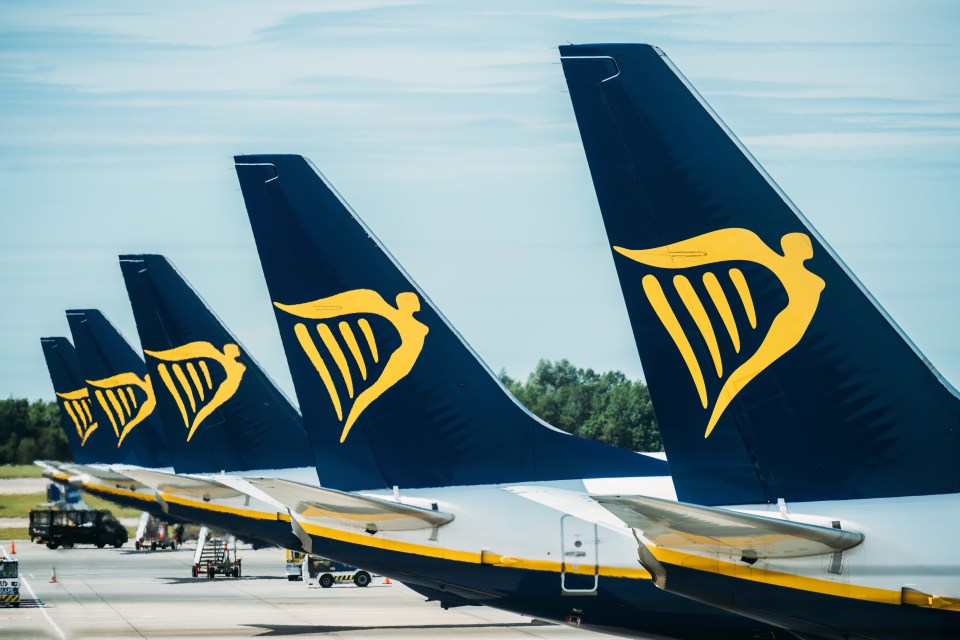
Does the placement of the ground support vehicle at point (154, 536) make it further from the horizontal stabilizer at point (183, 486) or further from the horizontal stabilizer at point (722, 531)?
the horizontal stabilizer at point (722, 531)

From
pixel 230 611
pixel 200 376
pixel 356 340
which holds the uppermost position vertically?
pixel 200 376

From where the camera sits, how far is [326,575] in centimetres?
4550

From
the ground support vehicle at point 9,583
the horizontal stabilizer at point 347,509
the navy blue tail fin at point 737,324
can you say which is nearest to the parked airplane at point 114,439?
the ground support vehicle at point 9,583

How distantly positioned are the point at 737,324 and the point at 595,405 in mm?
125219

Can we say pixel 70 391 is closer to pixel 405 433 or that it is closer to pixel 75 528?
pixel 75 528

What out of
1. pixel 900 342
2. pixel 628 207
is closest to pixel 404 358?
pixel 628 207

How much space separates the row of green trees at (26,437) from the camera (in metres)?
126

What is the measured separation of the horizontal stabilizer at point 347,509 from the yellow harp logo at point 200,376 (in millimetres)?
16971

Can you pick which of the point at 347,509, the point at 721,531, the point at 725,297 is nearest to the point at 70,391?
the point at 347,509

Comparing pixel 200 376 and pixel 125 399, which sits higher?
pixel 125 399

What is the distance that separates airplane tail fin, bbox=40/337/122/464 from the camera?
76.8 metres

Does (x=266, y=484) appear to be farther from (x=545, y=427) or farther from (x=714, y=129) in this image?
(x=714, y=129)

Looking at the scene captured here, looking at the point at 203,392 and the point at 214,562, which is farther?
the point at 214,562

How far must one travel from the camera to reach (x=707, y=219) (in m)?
14.6
